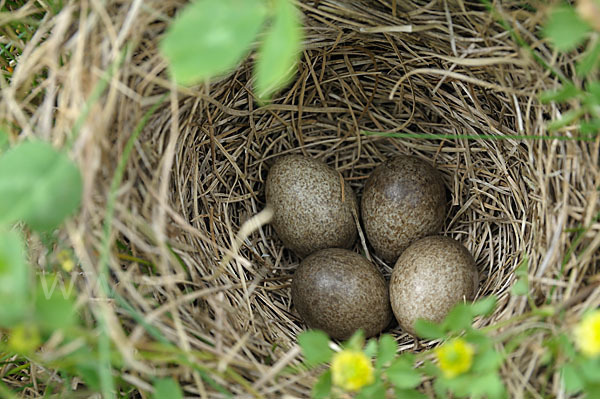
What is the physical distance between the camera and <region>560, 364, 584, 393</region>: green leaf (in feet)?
2.73

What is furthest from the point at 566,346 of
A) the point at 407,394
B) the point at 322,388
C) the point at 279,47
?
the point at 279,47

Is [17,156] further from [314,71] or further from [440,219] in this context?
[440,219]

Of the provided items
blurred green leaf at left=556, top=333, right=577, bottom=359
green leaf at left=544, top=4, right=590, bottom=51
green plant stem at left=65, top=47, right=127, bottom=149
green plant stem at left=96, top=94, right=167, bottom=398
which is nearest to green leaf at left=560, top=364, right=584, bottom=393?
blurred green leaf at left=556, top=333, right=577, bottom=359

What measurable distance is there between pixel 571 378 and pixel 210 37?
71 cm

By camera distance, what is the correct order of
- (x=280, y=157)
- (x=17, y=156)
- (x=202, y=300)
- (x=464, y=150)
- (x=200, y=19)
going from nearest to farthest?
(x=200, y=19) → (x=17, y=156) → (x=202, y=300) → (x=464, y=150) → (x=280, y=157)

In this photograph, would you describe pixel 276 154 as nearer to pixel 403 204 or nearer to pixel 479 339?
pixel 403 204

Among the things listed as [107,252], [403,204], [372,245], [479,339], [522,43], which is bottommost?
[372,245]

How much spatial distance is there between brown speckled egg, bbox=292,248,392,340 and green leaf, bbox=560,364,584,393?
0.58 meters

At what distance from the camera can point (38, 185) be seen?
81 centimetres

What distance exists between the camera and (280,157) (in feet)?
5.23

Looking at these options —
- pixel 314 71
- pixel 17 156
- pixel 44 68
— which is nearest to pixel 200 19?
pixel 17 156

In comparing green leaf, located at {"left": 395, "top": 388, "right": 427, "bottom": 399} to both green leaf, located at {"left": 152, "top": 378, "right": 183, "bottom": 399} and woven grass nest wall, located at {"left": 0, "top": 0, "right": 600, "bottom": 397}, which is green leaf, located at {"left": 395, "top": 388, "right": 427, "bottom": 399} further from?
green leaf, located at {"left": 152, "top": 378, "right": 183, "bottom": 399}

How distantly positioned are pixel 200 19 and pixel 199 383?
0.61m

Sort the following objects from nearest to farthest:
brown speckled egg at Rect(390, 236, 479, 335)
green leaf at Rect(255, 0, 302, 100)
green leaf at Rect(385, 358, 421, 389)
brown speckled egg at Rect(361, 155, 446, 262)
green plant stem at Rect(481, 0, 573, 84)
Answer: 1. green leaf at Rect(255, 0, 302, 100)
2. green leaf at Rect(385, 358, 421, 389)
3. green plant stem at Rect(481, 0, 573, 84)
4. brown speckled egg at Rect(390, 236, 479, 335)
5. brown speckled egg at Rect(361, 155, 446, 262)
